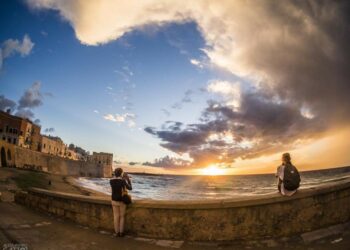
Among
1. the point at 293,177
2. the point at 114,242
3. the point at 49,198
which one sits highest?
the point at 293,177

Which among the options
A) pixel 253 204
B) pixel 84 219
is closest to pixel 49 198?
pixel 84 219

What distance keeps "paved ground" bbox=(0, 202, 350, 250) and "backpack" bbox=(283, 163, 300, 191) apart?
1034 mm

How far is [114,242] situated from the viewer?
18.0ft

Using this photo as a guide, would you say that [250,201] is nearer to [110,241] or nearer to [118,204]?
[118,204]

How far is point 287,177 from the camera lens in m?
Answer: 5.62

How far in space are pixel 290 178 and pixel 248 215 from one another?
1308 mm

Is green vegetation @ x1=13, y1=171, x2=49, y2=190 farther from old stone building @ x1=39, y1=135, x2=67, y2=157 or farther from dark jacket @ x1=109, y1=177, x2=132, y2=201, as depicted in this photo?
old stone building @ x1=39, y1=135, x2=67, y2=157

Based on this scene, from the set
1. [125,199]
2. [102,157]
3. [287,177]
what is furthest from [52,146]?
[287,177]

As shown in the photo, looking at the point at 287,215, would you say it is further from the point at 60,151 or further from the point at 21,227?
the point at 60,151

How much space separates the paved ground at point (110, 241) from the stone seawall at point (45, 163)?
4382cm

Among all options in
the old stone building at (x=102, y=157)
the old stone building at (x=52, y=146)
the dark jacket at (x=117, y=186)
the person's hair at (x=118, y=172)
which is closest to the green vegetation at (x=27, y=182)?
the person's hair at (x=118, y=172)

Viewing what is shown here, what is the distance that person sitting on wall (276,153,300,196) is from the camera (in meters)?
5.46

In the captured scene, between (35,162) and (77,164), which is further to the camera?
(77,164)

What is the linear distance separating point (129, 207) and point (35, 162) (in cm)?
5921
